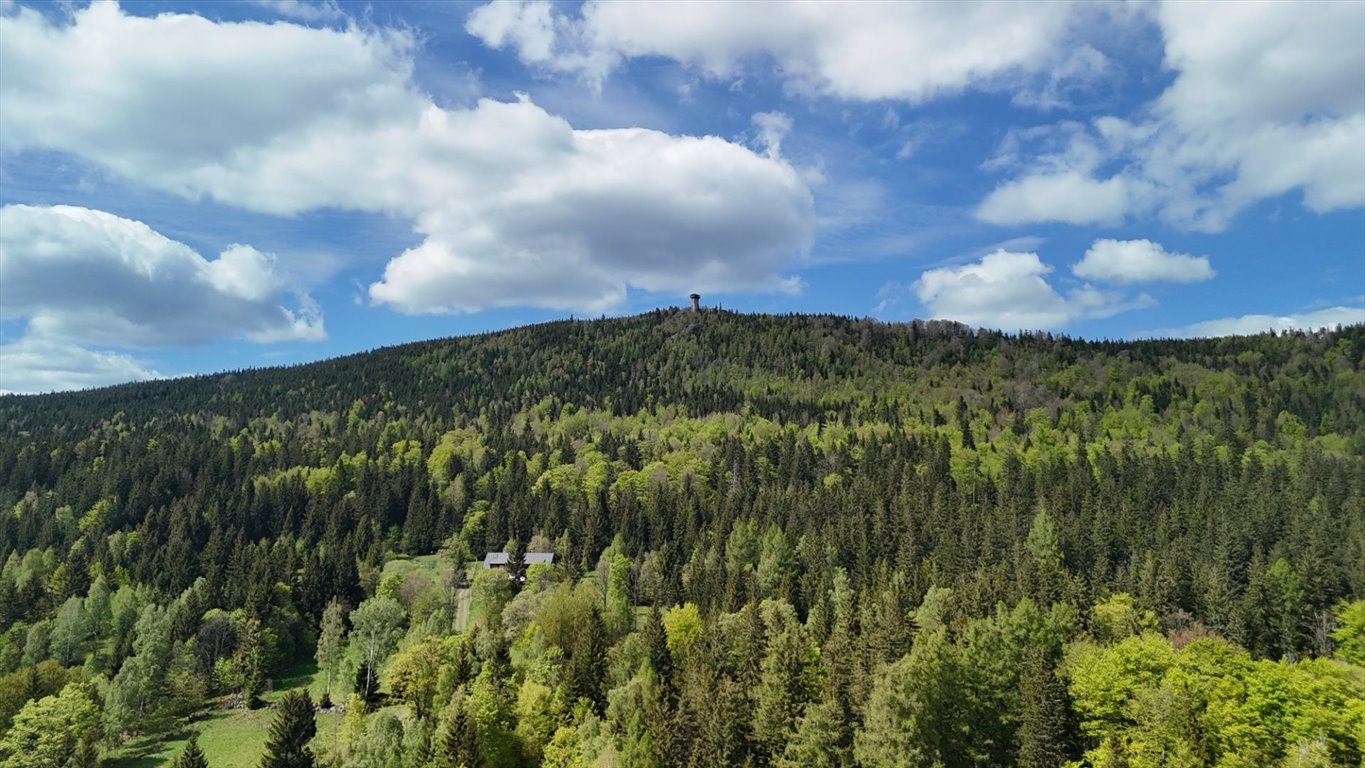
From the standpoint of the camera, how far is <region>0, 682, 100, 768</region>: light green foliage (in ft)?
272

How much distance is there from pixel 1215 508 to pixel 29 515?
258922 mm

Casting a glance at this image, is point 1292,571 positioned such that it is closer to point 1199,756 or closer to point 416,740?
point 1199,756

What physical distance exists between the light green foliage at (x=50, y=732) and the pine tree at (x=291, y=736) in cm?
3517

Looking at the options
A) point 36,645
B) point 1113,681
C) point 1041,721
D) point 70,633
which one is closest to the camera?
point 1041,721

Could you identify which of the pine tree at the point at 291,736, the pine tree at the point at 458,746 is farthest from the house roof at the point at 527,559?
the pine tree at the point at 458,746

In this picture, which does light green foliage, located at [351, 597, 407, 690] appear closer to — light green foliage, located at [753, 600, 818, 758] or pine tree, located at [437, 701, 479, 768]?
pine tree, located at [437, 701, 479, 768]

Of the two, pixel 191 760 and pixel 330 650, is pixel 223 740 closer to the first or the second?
pixel 330 650

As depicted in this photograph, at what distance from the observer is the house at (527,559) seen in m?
144

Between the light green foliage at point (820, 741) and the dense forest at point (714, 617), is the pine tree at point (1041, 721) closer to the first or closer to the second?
the dense forest at point (714, 617)

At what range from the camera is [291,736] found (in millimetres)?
66000

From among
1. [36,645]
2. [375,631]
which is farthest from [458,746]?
[36,645]

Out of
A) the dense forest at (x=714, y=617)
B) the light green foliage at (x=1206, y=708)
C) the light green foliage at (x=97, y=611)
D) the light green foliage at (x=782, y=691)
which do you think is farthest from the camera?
the light green foliage at (x=97, y=611)

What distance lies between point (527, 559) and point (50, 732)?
74.5 metres

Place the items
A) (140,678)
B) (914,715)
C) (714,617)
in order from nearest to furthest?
(914,715)
(714,617)
(140,678)
